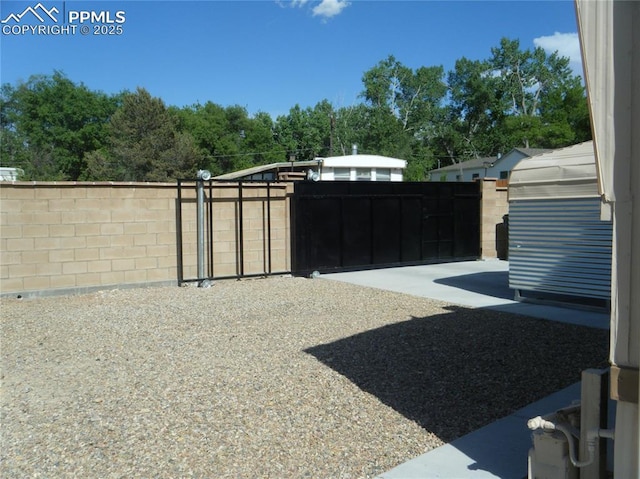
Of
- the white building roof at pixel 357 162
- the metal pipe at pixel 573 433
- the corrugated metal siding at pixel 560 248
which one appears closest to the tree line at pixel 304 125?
the white building roof at pixel 357 162

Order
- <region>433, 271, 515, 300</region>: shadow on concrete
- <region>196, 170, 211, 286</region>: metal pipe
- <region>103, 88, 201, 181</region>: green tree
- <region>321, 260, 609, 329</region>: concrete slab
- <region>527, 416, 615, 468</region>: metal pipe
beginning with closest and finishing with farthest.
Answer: <region>527, 416, 615, 468</region>: metal pipe → <region>321, 260, 609, 329</region>: concrete slab → <region>433, 271, 515, 300</region>: shadow on concrete → <region>196, 170, 211, 286</region>: metal pipe → <region>103, 88, 201, 181</region>: green tree

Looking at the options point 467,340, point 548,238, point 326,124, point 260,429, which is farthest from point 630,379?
point 326,124

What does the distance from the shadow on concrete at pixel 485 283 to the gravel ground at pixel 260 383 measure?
1.94 m

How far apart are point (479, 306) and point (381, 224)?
222 inches

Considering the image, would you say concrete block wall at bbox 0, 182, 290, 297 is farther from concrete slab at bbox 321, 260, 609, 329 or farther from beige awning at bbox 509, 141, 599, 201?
beige awning at bbox 509, 141, 599, 201

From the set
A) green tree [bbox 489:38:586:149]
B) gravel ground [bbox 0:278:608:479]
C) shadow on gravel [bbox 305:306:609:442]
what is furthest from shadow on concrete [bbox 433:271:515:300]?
green tree [bbox 489:38:586:149]

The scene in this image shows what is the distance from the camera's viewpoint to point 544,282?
32.3 feet

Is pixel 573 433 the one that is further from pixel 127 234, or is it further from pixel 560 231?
pixel 127 234

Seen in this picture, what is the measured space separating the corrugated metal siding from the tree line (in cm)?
3860

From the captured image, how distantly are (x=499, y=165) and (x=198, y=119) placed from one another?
2975 cm

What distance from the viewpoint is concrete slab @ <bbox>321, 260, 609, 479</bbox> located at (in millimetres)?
4008

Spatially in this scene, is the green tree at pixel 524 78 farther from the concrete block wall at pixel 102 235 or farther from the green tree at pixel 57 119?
the concrete block wall at pixel 102 235

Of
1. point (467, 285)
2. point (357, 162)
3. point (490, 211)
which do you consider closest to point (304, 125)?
point (357, 162)

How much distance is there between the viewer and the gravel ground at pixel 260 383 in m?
4.19
